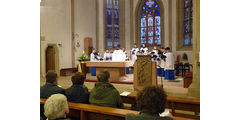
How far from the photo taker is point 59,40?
1127cm

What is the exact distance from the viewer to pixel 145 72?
226 inches

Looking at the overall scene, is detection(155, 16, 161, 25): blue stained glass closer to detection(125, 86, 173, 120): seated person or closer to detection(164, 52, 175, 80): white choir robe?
detection(164, 52, 175, 80): white choir robe

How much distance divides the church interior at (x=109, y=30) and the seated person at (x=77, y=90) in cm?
483

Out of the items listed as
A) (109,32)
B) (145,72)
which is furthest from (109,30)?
(145,72)

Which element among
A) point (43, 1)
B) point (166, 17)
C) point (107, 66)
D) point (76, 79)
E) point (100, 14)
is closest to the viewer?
point (76, 79)

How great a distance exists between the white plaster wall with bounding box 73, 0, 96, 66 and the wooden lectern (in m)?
7.26

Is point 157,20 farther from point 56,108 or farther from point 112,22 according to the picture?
point 56,108

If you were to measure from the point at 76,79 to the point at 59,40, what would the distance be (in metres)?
8.88

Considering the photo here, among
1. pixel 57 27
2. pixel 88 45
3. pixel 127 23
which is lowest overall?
pixel 88 45

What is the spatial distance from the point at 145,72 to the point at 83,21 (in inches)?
324

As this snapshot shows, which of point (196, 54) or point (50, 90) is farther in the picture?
point (196, 54)

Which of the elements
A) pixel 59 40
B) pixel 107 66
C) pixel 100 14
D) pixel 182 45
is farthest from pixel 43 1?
pixel 182 45

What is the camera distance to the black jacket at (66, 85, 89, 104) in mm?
3020
